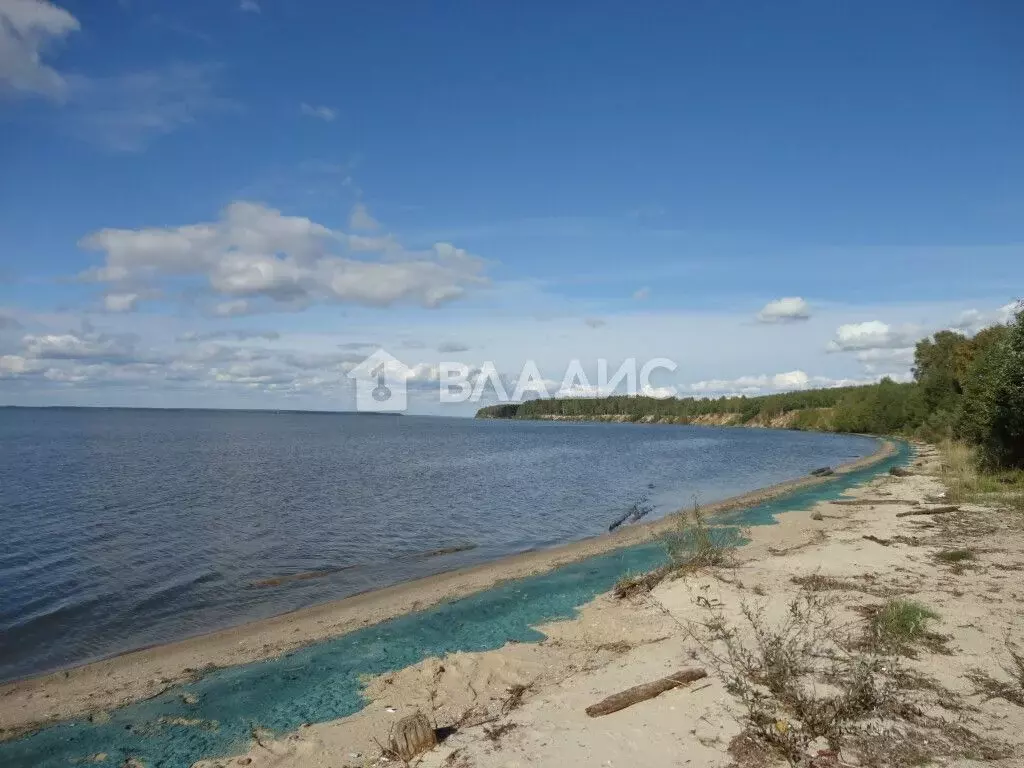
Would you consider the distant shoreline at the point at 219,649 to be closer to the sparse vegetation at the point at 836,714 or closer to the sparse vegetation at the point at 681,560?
the sparse vegetation at the point at 681,560

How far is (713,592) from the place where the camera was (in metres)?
12.6

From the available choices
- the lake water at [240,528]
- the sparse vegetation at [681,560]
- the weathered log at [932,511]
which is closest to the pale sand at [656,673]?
the sparse vegetation at [681,560]

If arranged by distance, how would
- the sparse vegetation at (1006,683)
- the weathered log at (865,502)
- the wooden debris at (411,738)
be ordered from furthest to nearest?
the weathered log at (865,502) < the sparse vegetation at (1006,683) < the wooden debris at (411,738)

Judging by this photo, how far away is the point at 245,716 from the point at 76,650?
602cm

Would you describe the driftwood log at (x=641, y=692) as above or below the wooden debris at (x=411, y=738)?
above

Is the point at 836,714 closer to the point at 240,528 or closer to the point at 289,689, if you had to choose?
the point at 289,689

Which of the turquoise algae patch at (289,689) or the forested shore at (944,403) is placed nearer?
the turquoise algae patch at (289,689)

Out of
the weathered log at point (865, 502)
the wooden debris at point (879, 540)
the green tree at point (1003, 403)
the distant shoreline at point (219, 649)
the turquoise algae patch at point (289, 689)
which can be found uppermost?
the green tree at point (1003, 403)

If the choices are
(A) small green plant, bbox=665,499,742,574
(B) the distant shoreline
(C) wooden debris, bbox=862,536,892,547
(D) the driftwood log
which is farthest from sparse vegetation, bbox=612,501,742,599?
(D) the driftwood log

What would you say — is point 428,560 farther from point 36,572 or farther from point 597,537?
point 36,572

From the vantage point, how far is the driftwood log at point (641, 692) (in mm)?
7562

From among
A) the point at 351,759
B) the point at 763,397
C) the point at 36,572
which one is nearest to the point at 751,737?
A: the point at 351,759

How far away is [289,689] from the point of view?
974 centimetres

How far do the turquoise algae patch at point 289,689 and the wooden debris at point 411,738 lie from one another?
1956mm
